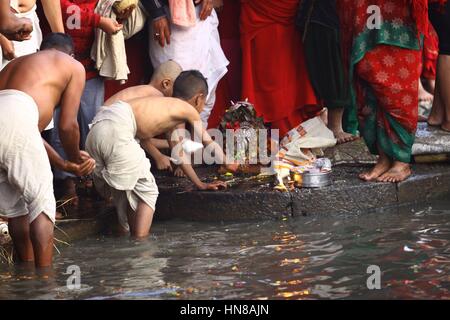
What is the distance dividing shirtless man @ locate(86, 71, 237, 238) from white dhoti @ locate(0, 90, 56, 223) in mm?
1134

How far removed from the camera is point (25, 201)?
6184 mm

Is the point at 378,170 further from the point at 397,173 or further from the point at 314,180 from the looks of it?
the point at 314,180

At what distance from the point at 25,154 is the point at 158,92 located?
200 cm

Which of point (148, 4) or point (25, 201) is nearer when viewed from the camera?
point (25, 201)

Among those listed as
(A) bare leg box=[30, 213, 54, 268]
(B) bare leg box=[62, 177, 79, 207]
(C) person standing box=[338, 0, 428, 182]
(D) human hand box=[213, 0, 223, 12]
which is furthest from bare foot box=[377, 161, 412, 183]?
(A) bare leg box=[30, 213, 54, 268]

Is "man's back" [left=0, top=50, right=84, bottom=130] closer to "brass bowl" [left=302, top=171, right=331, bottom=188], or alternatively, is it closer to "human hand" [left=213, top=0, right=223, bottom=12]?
"brass bowl" [left=302, top=171, right=331, bottom=188]

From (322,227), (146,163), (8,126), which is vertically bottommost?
(322,227)

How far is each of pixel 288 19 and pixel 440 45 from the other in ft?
4.12

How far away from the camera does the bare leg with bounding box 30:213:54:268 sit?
616 cm

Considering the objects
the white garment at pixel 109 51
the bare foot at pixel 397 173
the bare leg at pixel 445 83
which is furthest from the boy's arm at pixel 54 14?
the bare leg at pixel 445 83

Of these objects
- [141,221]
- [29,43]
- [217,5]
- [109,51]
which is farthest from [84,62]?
[141,221]

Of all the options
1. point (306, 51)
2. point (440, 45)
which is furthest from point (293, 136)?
point (440, 45)

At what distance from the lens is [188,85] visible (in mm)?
7750
